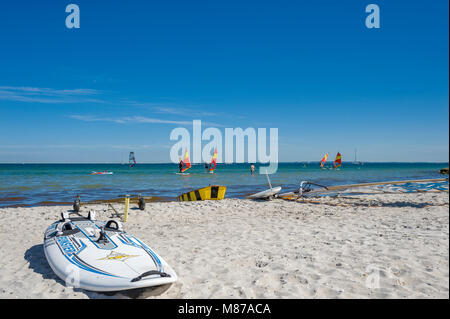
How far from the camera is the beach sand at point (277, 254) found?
4582mm

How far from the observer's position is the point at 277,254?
645 centimetres

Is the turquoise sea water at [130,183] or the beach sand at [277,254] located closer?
the beach sand at [277,254]

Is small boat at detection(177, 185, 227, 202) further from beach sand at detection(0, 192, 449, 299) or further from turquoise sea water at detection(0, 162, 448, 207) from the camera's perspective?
beach sand at detection(0, 192, 449, 299)

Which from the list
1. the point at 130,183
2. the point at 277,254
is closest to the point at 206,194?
the point at 277,254

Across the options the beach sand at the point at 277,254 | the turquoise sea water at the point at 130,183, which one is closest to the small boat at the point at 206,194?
the turquoise sea water at the point at 130,183

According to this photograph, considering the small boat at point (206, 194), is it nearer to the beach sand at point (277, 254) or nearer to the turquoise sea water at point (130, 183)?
the turquoise sea water at point (130, 183)

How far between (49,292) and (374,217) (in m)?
9.67

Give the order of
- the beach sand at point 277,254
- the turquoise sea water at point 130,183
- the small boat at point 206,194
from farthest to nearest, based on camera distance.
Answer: the turquoise sea water at point 130,183 → the small boat at point 206,194 → the beach sand at point 277,254

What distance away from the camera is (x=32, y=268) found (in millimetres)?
5938

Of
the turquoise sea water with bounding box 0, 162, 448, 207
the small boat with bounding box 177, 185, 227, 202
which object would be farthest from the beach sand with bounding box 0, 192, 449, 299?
the small boat with bounding box 177, 185, 227, 202

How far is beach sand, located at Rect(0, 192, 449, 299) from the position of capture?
15.0 feet

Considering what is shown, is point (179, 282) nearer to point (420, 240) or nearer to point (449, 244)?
point (449, 244)
